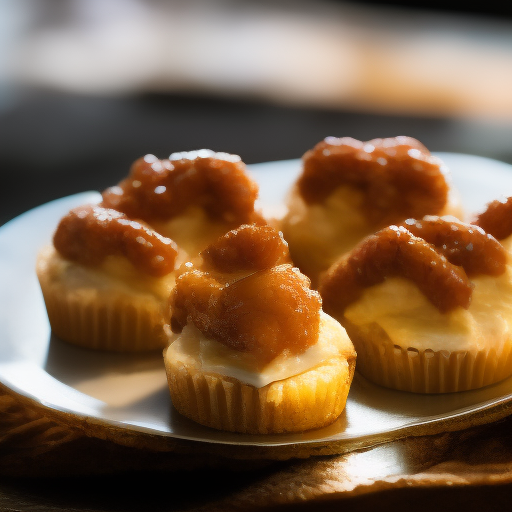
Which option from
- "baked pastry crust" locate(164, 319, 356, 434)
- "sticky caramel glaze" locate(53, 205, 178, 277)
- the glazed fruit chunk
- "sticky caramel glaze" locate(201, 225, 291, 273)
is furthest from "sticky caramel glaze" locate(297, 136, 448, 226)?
"baked pastry crust" locate(164, 319, 356, 434)

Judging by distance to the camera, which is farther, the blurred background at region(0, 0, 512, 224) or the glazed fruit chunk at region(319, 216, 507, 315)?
the blurred background at region(0, 0, 512, 224)

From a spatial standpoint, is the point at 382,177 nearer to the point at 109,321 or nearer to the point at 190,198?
the point at 190,198

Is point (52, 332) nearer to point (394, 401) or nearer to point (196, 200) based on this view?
point (196, 200)

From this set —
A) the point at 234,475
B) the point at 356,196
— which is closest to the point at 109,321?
the point at 234,475

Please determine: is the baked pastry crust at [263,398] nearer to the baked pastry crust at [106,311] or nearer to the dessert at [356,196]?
the baked pastry crust at [106,311]

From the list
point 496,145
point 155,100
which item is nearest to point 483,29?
point 496,145

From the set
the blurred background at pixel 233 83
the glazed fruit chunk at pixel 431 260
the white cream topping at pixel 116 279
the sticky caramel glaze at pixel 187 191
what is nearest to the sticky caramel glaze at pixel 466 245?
the glazed fruit chunk at pixel 431 260

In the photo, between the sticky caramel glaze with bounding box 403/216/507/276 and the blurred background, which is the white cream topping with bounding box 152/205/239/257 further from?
the blurred background
